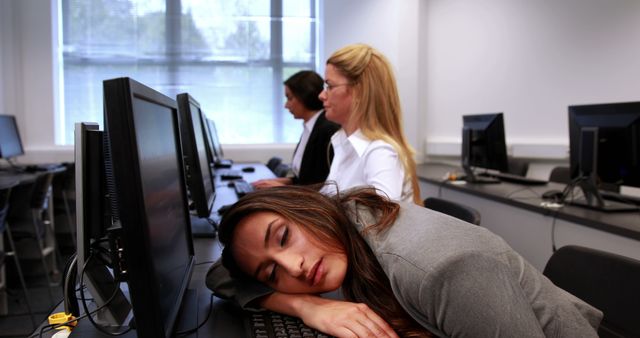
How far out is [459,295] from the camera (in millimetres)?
660

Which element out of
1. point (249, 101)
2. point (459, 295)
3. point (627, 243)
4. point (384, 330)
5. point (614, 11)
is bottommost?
point (627, 243)

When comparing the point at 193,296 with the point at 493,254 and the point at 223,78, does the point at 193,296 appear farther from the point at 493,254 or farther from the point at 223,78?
the point at 223,78

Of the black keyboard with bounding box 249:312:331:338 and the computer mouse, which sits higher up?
the black keyboard with bounding box 249:312:331:338

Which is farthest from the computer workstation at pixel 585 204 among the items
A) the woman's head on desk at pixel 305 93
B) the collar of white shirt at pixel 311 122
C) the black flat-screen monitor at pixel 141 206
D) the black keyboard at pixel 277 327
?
the black flat-screen monitor at pixel 141 206

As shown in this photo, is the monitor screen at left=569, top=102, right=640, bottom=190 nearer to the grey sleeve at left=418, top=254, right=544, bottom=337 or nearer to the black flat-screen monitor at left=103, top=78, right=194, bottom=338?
the grey sleeve at left=418, top=254, right=544, bottom=337

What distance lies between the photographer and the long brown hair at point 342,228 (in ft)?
2.94

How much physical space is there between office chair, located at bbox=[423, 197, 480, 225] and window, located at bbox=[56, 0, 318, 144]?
12.6ft

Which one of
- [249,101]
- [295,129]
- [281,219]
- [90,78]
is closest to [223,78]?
[249,101]

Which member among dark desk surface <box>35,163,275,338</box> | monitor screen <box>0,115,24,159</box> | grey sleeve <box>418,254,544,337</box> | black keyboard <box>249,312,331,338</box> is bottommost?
dark desk surface <box>35,163,275,338</box>

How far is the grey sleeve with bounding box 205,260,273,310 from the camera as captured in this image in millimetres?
929

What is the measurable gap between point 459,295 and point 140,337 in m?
0.42

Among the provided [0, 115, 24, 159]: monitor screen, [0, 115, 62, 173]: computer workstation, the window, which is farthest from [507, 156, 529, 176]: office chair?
[0, 115, 24, 159]: monitor screen

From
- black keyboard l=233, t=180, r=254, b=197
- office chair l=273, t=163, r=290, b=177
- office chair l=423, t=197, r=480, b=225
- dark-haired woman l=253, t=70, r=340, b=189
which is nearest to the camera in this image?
Answer: office chair l=423, t=197, r=480, b=225

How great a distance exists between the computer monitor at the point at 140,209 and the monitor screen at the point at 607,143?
207cm
